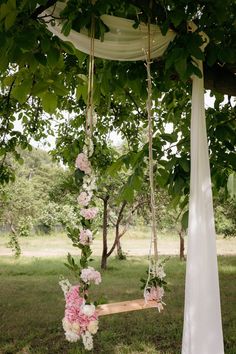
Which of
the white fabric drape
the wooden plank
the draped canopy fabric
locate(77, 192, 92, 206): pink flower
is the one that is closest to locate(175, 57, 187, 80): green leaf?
the draped canopy fabric

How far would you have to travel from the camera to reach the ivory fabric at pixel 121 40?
7.75 ft

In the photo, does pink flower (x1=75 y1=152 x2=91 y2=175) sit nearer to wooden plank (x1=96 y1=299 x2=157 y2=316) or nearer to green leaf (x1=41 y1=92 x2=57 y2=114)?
wooden plank (x1=96 y1=299 x2=157 y2=316)

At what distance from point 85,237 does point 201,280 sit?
947mm

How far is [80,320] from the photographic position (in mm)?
1558

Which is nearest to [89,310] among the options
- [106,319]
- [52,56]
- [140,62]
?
[52,56]

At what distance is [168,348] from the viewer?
14.8 feet

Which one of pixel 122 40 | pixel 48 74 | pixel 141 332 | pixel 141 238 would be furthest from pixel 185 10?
pixel 141 238

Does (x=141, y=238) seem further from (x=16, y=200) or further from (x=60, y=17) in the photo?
(x=60, y=17)

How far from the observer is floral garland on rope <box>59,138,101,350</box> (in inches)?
60.9

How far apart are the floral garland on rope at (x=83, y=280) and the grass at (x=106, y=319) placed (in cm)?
302

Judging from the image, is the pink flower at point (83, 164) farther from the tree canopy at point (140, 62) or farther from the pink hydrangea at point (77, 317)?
the tree canopy at point (140, 62)

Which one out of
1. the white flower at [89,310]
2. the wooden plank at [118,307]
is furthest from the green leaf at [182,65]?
the white flower at [89,310]

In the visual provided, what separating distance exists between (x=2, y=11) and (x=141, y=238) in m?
19.1

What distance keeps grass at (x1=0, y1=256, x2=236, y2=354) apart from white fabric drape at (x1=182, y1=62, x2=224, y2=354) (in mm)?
2309
